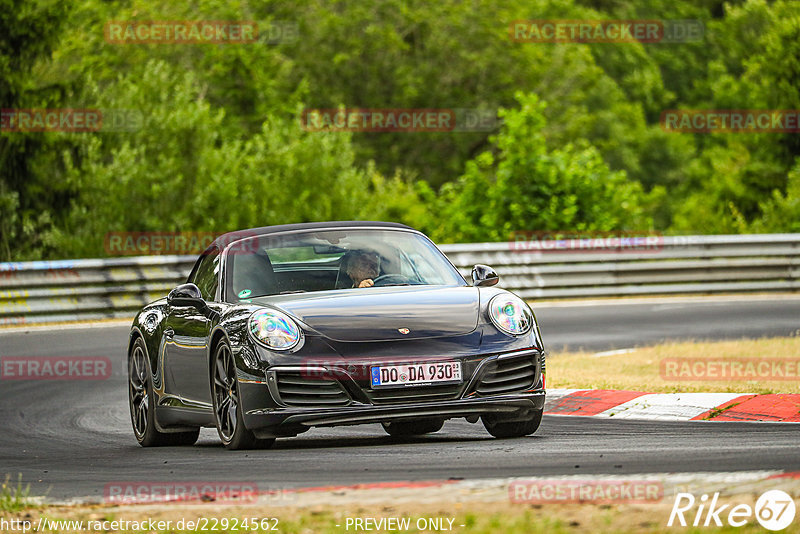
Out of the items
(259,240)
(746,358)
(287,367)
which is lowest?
(746,358)

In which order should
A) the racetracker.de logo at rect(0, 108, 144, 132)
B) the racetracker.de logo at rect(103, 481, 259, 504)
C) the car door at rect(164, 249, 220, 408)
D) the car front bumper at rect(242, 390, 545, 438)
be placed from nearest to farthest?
the racetracker.de logo at rect(103, 481, 259, 504) → the car front bumper at rect(242, 390, 545, 438) → the car door at rect(164, 249, 220, 408) → the racetracker.de logo at rect(0, 108, 144, 132)

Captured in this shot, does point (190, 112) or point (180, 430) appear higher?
point (190, 112)

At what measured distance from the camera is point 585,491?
19.9 ft

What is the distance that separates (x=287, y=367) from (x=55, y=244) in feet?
63.4

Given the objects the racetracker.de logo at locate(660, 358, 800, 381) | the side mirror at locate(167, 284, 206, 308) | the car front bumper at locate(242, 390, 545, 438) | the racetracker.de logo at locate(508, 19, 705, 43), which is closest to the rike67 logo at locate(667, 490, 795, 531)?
the car front bumper at locate(242, 390, 545, 438)

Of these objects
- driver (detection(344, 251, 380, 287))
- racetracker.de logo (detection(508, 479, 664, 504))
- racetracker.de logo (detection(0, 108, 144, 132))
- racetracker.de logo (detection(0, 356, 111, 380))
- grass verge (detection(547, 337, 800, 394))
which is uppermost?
racetracker.de logo (detection(0, 108, 144, 132))

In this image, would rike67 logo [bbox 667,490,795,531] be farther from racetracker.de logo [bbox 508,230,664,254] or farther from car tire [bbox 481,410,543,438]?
racetracker.de logo [bbox 508,230,664,254]

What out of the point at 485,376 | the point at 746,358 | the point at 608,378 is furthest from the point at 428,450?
the point at 746,358

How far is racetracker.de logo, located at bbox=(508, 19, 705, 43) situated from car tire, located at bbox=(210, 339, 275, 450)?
4857 cm

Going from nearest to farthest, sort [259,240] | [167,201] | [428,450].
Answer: [428,450], [259,240], [167,201]

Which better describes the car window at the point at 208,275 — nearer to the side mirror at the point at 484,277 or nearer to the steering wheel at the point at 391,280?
the steering wheel at the point at 391,280

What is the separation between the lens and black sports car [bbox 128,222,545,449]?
8305 mm

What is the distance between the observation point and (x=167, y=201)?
28.7m

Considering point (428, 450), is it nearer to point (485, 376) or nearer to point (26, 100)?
point (485, 376)
